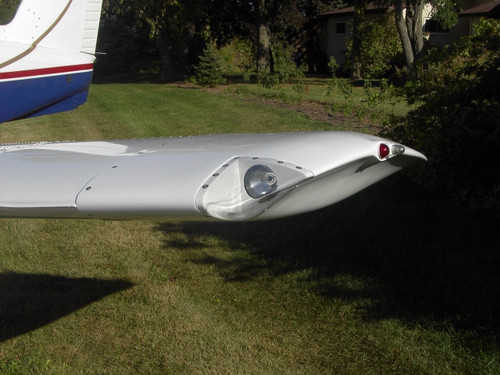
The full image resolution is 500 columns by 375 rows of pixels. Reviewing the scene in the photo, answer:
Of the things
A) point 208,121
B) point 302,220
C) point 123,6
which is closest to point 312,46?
point 123,6

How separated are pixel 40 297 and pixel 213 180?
2802 millimetres

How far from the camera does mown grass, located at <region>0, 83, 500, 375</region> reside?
328cm

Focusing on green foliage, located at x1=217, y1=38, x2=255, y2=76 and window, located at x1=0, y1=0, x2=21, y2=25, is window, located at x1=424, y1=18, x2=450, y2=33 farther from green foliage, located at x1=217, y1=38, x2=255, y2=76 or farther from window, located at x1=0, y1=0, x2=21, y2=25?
window, located at x1=0, y1=0, x2=21, y2=25

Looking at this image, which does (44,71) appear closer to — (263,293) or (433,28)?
(263,293)

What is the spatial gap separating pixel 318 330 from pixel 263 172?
2.01 metres

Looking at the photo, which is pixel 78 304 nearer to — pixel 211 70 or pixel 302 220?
pixel 302 220

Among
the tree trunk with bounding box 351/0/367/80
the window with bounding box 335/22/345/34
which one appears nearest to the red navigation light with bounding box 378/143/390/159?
the tree trunk with bounding box 351/0/367/80

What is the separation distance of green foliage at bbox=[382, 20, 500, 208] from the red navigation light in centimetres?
279

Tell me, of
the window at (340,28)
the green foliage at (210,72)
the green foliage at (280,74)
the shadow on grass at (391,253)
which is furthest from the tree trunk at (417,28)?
the window at (340,28)

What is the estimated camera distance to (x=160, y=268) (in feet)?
15.0


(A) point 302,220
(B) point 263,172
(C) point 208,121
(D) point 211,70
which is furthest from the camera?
(D) point 211,70

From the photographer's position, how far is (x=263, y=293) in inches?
158

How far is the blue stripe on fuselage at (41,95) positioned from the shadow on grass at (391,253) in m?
1.59

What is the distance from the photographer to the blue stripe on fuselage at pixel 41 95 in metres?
4.92
